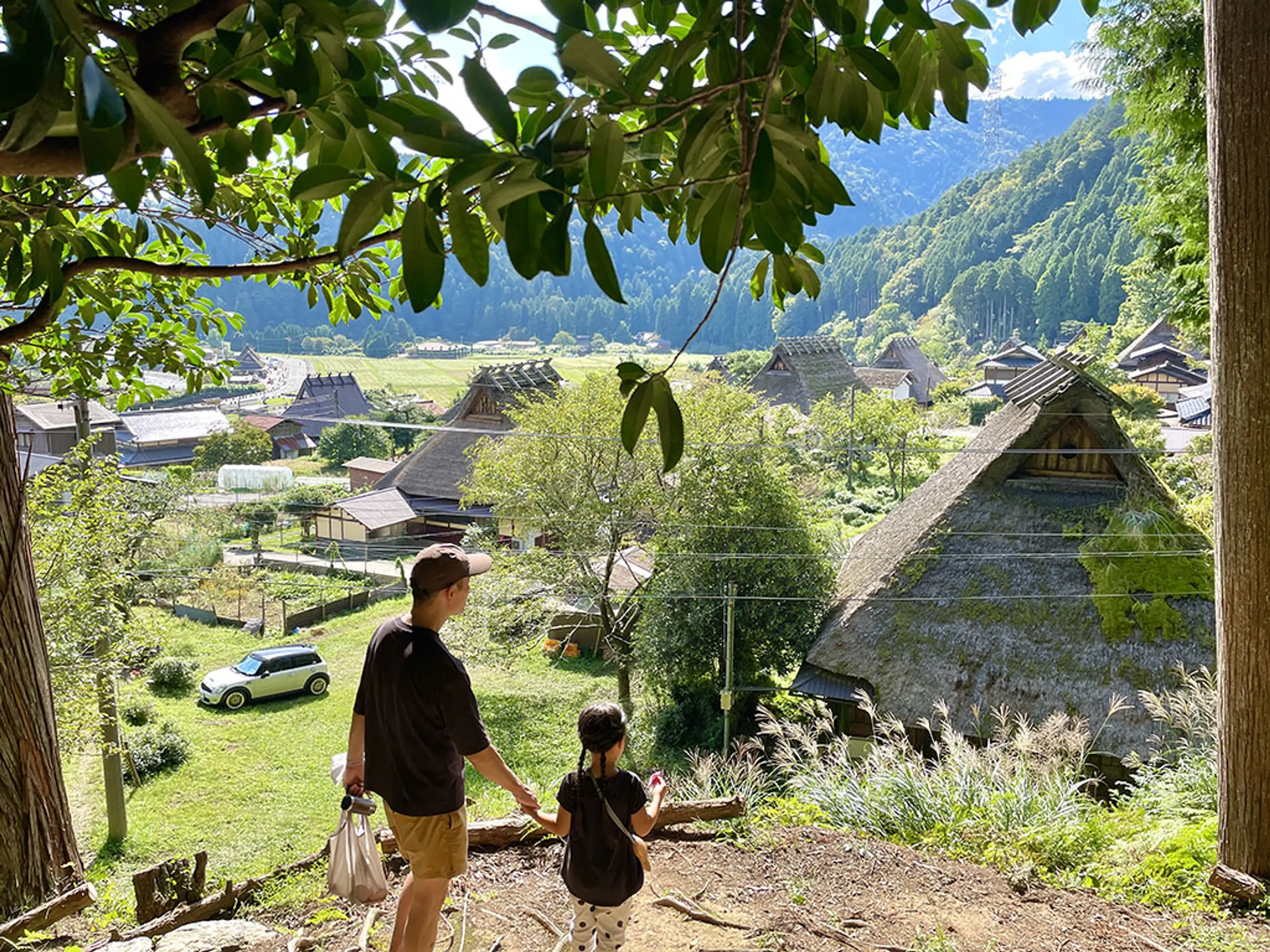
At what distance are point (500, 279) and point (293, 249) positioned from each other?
63604 mm

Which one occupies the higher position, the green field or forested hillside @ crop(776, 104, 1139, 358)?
forested hillside @ crop(776, 104, 1139, 358)

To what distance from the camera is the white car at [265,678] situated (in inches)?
557

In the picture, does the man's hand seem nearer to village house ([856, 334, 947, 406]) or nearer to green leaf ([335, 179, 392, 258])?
green leaf ([335, 179, 392, 258])

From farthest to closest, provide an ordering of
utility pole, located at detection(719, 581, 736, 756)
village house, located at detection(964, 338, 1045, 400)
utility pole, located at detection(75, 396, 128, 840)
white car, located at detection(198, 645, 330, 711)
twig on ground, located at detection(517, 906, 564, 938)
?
village house, located at detection(964, 338, 1045, 400), white car, located at detection(198, 645, 330, 711), utility pole, located at detection(719, 581, 736, 756), utility pole, located at detection(75, 396, 128, 840), twig on ground, located at detection(517, 906, 564, 938)

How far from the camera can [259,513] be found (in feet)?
76.1

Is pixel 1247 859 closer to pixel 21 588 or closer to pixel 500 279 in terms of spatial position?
pixel 21 588

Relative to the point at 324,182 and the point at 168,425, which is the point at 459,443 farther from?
the point at 324,182

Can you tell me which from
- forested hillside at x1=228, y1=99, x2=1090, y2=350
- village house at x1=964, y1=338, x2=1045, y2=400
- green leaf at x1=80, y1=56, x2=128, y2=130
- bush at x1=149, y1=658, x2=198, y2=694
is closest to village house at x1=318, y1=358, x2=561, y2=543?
bush at x1=149, y1=658, x2=198, y2=694

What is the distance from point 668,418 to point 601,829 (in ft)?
6.06

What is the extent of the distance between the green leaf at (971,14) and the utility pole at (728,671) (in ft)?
30.8

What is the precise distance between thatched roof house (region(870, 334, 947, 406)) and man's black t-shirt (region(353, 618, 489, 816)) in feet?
125

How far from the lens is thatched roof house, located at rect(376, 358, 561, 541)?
18.4 meters

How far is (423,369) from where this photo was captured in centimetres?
5253

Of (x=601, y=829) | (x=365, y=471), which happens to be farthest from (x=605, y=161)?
(x=365, y=471)
